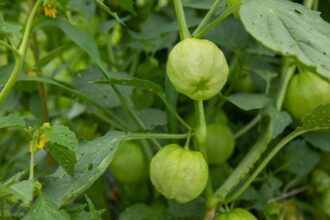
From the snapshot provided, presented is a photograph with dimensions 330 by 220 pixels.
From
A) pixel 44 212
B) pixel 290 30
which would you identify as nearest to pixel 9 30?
pixel 44 212

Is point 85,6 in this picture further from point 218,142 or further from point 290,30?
point 290,30

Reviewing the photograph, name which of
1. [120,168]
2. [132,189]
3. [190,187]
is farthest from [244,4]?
[132,189]

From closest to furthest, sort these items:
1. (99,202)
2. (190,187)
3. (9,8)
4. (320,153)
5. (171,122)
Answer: (190,187) → (171,122) → (99,202) → (320,153) → (9,8)

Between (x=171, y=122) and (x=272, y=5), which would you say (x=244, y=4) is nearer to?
(x=272, y=5)

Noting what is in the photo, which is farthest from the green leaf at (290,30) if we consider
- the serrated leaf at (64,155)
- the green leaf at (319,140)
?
the green leaf at (319,140)

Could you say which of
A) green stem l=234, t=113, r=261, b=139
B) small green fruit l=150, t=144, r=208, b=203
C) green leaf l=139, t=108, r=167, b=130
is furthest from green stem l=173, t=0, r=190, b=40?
green stem l=234, t=113, r=261, b=139

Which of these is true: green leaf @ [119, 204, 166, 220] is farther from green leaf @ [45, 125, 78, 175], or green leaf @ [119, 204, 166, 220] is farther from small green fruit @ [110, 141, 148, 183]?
green leaf @ [45, 125, 78, 175]

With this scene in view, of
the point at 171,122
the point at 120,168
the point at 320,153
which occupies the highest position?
the point at 171,122

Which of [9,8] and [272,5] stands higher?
[272,5]
